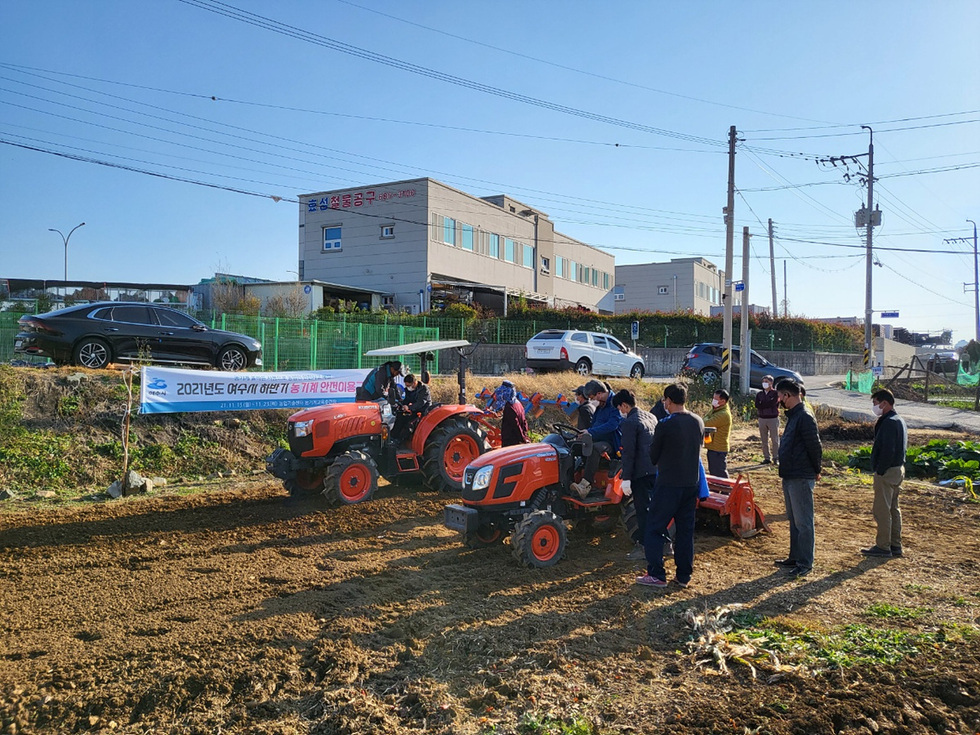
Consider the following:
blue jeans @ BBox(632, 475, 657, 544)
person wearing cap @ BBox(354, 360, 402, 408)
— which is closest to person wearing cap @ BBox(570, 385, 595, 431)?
blue jeans @ BBox(632, 475, 657, 544)

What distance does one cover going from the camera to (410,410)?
888cm

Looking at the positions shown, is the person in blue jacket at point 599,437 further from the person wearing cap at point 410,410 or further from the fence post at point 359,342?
the fence post at point 359,342

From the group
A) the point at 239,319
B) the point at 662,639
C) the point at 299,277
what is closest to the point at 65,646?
the point at 662,639

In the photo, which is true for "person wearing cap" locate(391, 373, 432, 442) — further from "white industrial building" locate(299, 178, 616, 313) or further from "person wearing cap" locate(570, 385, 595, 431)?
"white industrial building" locate(299, 178, 616, 313)

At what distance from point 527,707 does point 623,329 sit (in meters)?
27.5

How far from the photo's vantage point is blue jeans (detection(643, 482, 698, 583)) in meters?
5.77

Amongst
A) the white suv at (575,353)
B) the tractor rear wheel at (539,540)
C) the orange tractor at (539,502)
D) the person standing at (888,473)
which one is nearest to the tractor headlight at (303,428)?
the orange tractor at (539,502)

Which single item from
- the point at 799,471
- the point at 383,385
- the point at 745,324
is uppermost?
the point at 745,324

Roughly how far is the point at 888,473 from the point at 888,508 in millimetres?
349

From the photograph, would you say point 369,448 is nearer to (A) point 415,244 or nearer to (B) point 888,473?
(B) point 888,473

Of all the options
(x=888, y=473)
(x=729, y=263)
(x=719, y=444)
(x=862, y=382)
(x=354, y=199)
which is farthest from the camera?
(x=354, y=199)

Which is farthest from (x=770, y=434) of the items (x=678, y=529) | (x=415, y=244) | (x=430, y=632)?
(x=415, y=244)

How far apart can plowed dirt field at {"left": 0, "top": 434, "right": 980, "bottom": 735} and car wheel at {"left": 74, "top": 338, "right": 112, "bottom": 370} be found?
4.96 m

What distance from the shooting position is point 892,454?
22.0 feet
